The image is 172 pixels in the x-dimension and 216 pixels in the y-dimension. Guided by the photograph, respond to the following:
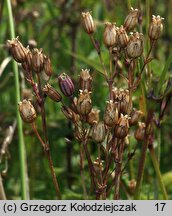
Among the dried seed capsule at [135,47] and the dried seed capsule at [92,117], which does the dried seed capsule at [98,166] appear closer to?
the dried seed capsule at [92,117]

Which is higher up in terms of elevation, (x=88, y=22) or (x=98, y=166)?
(x=88, y=22)

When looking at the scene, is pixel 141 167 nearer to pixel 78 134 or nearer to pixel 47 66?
pixel 78 134

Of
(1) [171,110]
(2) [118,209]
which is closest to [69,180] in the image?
(1) [171,110]

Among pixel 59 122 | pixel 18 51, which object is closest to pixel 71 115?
pixel 18 51

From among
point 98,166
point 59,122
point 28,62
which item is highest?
point 28,62

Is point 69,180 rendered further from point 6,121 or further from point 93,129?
point 93,129

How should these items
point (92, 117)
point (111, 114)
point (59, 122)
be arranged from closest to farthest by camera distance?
point (111, 114) < point (92, 117) < point (59, 122)

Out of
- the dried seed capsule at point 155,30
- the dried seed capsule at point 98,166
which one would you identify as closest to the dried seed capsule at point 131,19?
the dried seed capsule at point 155,30

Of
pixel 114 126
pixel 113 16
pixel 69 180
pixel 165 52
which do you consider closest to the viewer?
pixel 114 126
